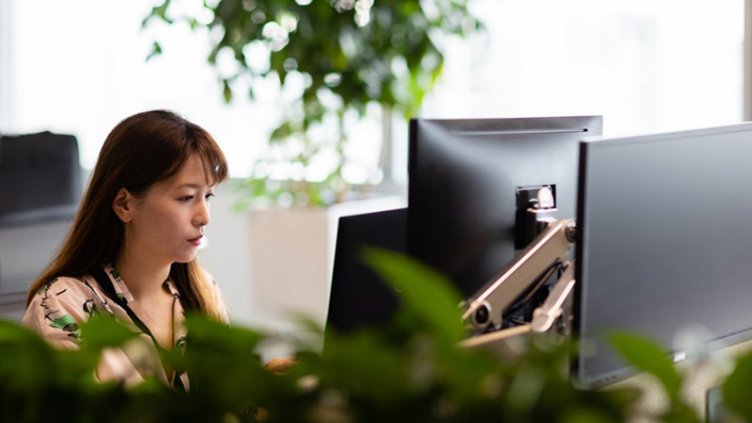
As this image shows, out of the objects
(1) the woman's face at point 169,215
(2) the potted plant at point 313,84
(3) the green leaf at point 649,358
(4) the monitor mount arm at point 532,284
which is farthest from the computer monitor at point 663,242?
(2) the potted plant at point 313,84

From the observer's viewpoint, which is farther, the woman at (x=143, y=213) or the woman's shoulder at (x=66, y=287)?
the woman at (x=143, y=213)

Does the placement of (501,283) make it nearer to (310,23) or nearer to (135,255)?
(135,255)

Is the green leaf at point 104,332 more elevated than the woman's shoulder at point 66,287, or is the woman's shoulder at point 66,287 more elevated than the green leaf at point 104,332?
the green leaf at point 104,332

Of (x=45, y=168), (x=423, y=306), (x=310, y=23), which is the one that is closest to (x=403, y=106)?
(x=310, y=23)

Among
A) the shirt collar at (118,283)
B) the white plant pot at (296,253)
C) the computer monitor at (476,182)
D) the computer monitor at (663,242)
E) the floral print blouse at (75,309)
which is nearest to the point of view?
the computer monitor at (663,242)

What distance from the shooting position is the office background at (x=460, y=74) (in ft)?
11.4

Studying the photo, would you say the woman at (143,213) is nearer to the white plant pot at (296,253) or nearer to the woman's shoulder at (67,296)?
the woman's shoulder at (67,296)

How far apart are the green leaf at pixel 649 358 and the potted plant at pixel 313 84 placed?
284 centimetres

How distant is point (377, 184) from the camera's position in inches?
170

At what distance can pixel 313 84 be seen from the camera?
373 cm

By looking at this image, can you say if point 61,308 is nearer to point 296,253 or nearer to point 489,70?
point 296,253

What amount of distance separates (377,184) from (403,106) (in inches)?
23.1

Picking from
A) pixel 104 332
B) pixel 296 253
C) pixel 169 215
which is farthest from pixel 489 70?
pixel 104 332

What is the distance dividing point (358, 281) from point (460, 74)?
2.45 metres
